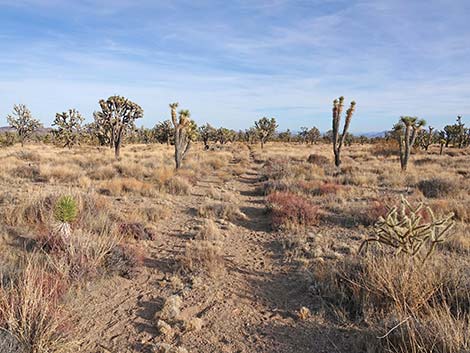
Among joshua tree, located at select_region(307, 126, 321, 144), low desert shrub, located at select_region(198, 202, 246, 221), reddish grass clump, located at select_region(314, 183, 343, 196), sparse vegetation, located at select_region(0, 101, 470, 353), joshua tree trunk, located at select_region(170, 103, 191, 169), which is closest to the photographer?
sparse vegetation, located at select_region(0, 101, 470, 353)

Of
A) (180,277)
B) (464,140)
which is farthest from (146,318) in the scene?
(464,140)

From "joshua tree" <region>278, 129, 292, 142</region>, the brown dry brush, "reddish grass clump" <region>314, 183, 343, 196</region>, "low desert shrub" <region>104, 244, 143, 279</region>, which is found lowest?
"low desert shrub" <region>104, 244, 143, 279</region>

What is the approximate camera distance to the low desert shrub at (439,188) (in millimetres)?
13633

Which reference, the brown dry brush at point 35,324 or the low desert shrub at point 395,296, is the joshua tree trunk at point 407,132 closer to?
the low desert shrub at point 395,296

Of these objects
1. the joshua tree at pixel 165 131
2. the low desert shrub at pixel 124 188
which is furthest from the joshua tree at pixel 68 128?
the low desert shrub at pixel 124 188

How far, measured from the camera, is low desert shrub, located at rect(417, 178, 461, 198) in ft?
44.7

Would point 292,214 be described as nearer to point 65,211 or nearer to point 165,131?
point 65,211

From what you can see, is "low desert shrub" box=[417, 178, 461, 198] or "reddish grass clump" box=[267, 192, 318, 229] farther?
"low desert shrub" box=[417, 178, 461, 198]

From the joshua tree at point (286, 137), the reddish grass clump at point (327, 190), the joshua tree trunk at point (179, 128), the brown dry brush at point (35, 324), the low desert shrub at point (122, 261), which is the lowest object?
the low desert shrub at point (122, 261)

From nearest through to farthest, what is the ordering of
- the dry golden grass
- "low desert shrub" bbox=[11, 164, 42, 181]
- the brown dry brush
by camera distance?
the brown dry brush → the dry golden grass → "low desert shrub" bbox=[11, 164, 42, 181]

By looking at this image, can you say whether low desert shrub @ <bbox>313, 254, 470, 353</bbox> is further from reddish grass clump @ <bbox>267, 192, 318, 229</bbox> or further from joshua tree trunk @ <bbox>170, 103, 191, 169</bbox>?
joshua tree trunk @ <bbox>170, 103, 191, 169</bbox>

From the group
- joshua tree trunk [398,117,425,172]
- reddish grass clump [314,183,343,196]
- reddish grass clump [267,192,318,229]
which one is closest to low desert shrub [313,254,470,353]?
reddish grass clump [267,192,318,229]

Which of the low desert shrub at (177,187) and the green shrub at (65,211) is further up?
the green shrub at (65,211)

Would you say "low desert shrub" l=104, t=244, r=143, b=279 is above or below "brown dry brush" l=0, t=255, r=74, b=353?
below
